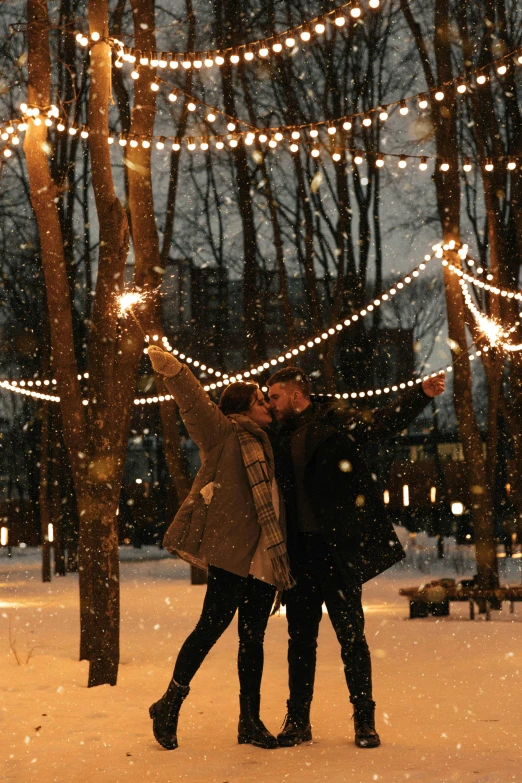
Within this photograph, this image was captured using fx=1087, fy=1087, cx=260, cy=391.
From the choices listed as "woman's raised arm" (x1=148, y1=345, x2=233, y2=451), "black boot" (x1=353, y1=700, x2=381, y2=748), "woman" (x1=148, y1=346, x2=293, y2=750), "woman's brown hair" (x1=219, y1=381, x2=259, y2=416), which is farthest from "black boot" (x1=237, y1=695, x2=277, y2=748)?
"woman's brown hair" (x1=219, y1=381, x2=259, y2=416)

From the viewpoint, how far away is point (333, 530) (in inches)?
222

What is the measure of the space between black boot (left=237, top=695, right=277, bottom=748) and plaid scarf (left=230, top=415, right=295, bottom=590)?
66 centimetres

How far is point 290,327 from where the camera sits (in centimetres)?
1867

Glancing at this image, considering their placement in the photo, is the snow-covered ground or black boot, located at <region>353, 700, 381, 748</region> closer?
the snow-covered ground

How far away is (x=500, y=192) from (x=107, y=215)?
394 inches

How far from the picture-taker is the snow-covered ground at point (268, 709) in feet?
16.7

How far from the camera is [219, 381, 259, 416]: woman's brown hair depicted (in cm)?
596

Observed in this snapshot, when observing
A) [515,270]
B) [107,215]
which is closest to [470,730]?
[107,215]

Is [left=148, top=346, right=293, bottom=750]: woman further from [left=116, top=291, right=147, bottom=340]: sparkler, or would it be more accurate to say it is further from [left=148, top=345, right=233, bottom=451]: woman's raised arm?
[left=116, top=291, right=147, bottom=340]: sparkler

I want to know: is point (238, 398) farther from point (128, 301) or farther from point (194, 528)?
point (128, 301)

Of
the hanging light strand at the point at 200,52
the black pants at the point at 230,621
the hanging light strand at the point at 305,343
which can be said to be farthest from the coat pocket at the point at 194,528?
the hanging light strand at the point at 305,343

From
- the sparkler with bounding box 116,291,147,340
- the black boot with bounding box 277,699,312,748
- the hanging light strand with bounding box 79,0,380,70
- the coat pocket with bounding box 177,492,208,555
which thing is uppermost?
the hanging light strand with bounding box 79,0,380,70

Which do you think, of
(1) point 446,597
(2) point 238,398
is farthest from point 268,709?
(1) point 446,597

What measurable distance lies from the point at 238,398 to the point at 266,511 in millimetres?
719
